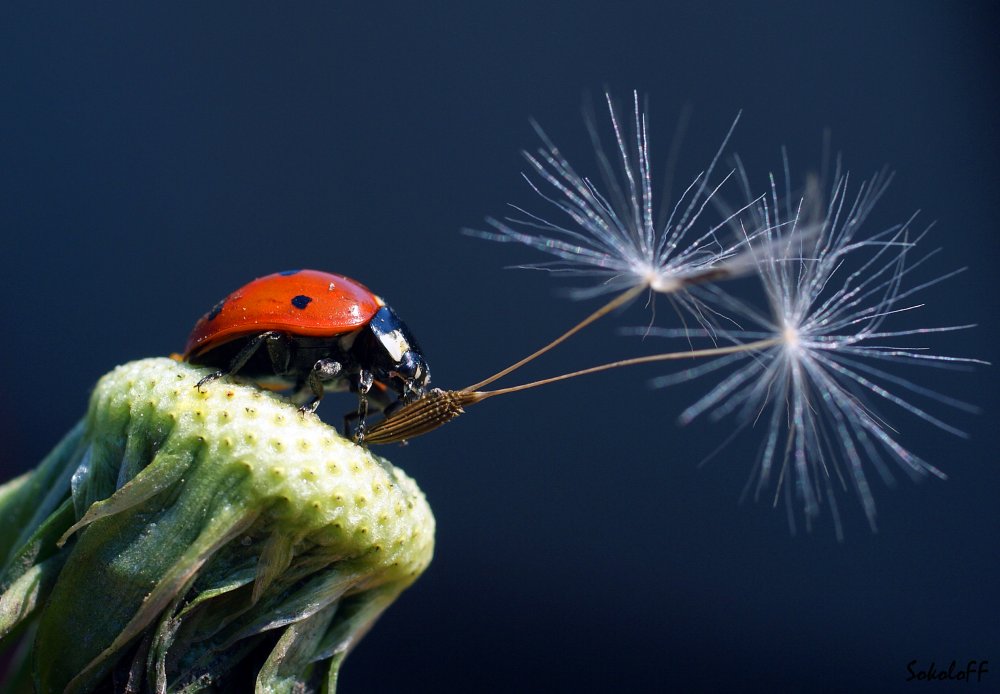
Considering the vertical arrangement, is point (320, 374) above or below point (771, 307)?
below

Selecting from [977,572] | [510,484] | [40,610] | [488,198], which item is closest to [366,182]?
[488,198]

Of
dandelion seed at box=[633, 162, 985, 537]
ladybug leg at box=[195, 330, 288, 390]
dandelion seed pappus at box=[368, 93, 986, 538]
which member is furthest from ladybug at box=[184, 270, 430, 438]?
dandelion seed at box=[633, 162, 985, 537]

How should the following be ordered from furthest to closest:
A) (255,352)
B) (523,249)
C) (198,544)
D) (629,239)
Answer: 1. (523,249)
2. (629,239)
3. (255,352)
4. (198,544)

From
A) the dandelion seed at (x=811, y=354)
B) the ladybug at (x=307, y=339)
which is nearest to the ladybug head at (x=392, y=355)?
the ladybug at (x=307, y=339)

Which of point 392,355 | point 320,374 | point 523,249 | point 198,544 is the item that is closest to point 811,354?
point 392,355

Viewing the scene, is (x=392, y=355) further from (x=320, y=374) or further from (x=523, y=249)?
(x=523, y=249)

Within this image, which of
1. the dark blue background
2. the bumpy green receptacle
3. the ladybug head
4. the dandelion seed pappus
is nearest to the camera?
the bumpy green receptacle

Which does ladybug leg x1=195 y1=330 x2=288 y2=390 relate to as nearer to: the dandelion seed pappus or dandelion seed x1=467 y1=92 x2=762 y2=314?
the dandelion seed pappus
